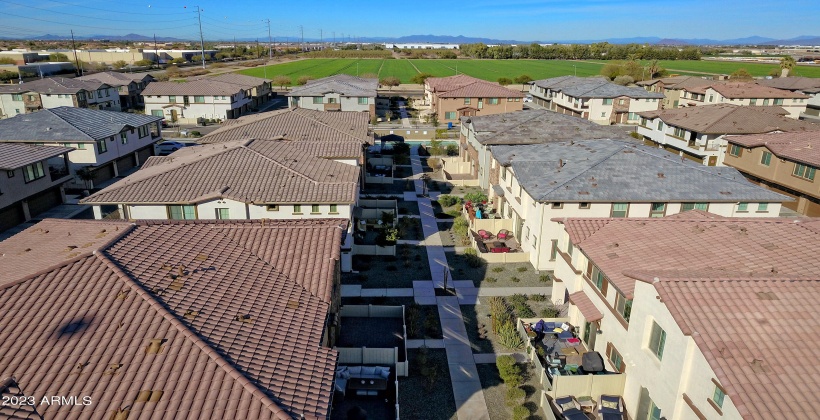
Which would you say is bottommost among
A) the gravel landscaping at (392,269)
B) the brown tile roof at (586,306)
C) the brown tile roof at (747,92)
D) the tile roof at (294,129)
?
the gravel landscaping at (392,269)

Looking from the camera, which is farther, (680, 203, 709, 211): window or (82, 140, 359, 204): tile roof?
(680, 203, 709, 211): window

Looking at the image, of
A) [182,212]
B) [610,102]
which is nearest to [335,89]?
[610,102]

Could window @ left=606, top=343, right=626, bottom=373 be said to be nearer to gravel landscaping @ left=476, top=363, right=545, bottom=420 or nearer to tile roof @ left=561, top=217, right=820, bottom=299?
tile roof @ left=561, top=217, right=820, bottom=299

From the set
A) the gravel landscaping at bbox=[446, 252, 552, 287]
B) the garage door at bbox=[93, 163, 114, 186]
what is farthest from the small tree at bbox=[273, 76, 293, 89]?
the gravel landscaping at bbox=[446, 252, 552, 287]

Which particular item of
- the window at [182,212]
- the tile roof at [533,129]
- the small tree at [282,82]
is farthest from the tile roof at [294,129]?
the small tree at [282,82]

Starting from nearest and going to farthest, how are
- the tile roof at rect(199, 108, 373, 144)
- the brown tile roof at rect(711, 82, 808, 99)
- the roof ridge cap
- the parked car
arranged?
the roof ridge cap → the tile roof at rect(199, 108, 373, 144) → the parked car → the brown tile roof at rect(711, 82, 808, 99)

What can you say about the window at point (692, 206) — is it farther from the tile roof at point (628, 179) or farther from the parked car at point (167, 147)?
the parked car at point (167, 147)

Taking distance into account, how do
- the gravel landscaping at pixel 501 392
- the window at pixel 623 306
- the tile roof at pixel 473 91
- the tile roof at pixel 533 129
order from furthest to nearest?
the tile roof at pixel 473 91 < the tile roof at pixel 533 129 < the gravel landscaping at pixel 501 392 < the window at pixel 623 306

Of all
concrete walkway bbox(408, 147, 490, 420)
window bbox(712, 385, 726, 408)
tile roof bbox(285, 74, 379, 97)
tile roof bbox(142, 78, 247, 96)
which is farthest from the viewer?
tile roof bbox(142, 78, 247, 96)
